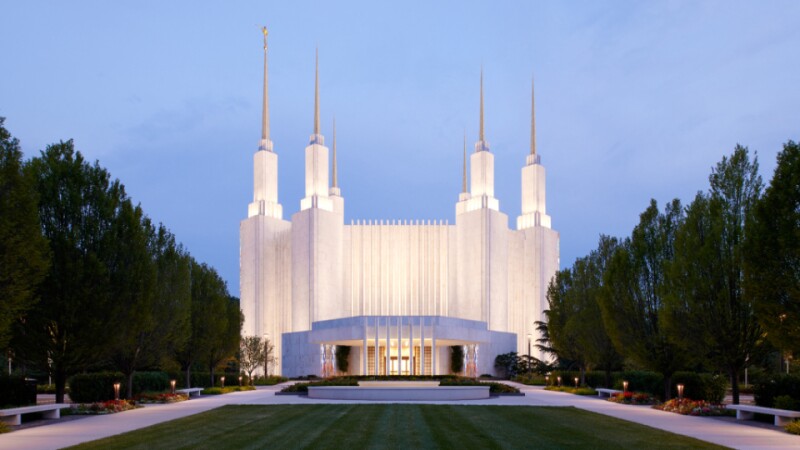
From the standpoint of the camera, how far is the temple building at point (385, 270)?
62688 millimetres

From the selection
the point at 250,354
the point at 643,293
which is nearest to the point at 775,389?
the point at 643,293

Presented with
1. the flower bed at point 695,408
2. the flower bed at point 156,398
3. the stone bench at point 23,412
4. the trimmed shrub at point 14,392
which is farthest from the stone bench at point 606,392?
the trimmed shrub at point 14,392

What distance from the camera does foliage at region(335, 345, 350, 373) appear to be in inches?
2397

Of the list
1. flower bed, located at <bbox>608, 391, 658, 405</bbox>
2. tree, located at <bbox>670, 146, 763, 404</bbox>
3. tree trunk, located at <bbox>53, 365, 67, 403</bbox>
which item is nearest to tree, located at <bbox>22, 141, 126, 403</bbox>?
tree trunk, located at <bbox>53, 365, 67, 403</bbox>

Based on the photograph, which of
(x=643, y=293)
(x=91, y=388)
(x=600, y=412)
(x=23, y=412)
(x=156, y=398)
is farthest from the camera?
(x=156, y=398)

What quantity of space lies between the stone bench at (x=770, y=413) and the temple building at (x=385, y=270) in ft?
121

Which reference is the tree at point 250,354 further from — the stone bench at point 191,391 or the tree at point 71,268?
the tree at point 71,268

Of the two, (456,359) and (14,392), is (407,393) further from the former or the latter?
(456,359)

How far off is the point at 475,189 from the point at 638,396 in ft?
143

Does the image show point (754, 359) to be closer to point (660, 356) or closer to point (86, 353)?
point (660, 356)

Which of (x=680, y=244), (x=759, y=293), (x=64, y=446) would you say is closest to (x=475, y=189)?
(x=680, y=244)

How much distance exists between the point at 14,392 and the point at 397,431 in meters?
12.4

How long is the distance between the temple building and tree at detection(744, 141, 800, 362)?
40.4 meters

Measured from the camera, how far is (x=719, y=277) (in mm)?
20859
